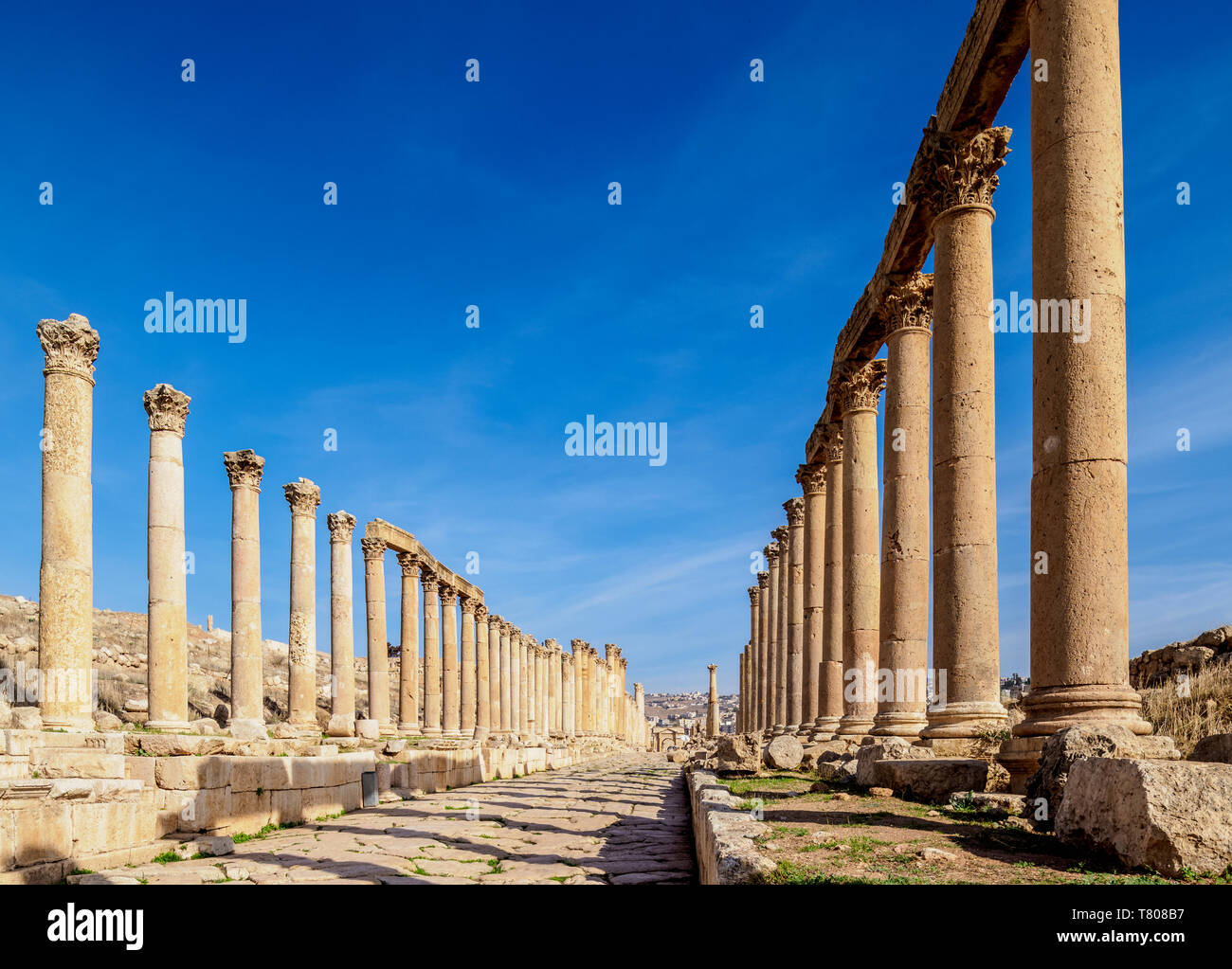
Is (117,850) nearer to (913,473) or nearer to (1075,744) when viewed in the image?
(1075,744)

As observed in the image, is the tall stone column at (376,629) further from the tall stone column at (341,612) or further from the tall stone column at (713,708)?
the tall stone column at (713,708)

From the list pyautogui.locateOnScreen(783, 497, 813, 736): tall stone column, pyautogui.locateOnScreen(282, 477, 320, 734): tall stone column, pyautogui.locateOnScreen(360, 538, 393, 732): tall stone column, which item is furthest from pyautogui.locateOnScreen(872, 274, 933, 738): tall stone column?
pyautogui.locateOnScreen(360, 538, 393, 732): tall stone column

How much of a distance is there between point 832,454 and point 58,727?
1661 centimetres

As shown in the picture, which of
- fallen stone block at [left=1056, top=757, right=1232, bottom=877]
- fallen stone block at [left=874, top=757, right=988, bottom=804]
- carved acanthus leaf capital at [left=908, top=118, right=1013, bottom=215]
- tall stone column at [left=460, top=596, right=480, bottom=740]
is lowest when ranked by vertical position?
tall stone column at [left=460, top=596, right=480, bottom=740]

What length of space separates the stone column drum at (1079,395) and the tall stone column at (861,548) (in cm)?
900

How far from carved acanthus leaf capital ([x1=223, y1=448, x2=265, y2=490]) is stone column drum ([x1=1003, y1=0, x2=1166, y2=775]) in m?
18.1

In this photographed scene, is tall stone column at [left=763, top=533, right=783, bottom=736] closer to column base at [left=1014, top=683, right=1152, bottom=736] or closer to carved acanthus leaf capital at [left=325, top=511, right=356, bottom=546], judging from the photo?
carved acanthus leaf capital at [left=325, top=511, right=356, bottom=546]

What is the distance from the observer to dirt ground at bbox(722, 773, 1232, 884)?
5139 millimetres

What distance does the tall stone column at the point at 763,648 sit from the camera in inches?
1438

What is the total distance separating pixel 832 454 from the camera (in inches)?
885

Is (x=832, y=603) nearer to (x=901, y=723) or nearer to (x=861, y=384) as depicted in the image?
(x=861, y=384)

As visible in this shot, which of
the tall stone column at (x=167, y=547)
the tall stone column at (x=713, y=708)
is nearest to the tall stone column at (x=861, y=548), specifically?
the tall stone column at (x=167, y=547)

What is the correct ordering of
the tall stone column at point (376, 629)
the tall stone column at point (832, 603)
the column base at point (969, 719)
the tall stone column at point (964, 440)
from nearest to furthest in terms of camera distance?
the column base at point (969, 719) < the tall stone column at point (964, 440) < the tall stone column at point (832, 603) < the tall stone column at point (376, 629)

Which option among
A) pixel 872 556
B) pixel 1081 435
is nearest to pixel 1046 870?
pixel 1081 435
